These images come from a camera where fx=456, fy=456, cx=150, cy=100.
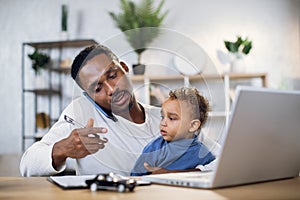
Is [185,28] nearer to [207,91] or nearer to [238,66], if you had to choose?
[238,66]

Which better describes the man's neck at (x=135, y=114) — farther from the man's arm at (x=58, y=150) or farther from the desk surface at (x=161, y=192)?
the desk surface at (x=161, y=192)

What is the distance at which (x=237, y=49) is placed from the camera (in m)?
3.82

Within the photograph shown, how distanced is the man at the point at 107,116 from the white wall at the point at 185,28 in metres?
2.92

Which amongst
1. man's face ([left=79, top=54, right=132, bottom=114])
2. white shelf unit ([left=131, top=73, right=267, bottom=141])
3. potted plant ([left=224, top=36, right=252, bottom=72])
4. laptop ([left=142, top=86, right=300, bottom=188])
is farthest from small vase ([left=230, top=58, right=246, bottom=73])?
laptop ([left=142, top=86, right=300, bottom=188])

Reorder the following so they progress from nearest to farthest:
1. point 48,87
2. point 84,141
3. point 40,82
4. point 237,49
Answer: point 84,141
point 237,49
point 40,82
point 48,87

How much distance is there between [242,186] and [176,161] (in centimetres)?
29

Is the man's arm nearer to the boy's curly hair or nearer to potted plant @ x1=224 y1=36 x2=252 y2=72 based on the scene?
the boy's curly hair

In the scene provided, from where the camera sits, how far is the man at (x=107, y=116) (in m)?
1.12

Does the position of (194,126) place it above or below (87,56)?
below

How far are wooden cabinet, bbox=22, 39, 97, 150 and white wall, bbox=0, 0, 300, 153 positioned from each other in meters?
0.09

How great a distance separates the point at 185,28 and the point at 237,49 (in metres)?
0.56

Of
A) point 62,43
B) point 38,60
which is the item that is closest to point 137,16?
point 62,43

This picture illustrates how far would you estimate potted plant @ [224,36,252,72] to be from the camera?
12.4 feet

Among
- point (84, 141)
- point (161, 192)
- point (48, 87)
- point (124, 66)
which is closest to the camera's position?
point (161, 192)
